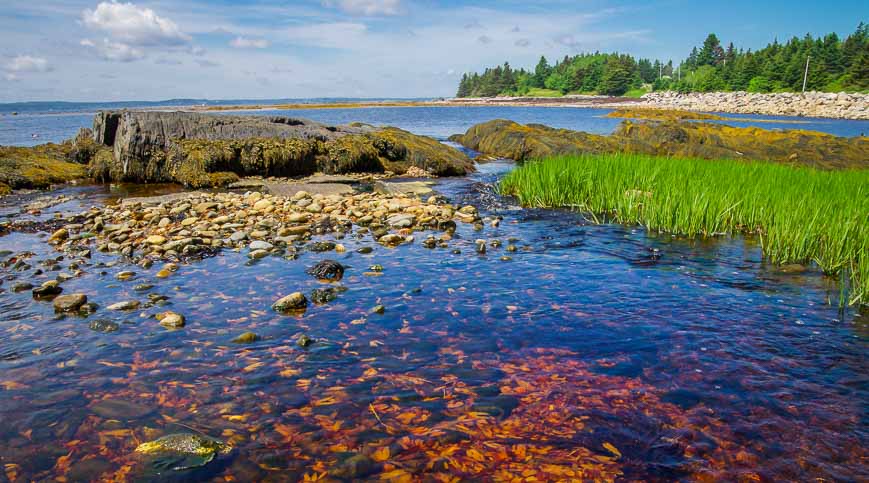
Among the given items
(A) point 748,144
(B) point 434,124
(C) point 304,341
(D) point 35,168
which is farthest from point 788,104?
(C) point 304,341

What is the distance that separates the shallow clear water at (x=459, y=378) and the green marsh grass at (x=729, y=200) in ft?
2.65

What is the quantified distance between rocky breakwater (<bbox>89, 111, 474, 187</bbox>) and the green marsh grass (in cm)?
682

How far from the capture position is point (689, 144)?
26688 millimetres

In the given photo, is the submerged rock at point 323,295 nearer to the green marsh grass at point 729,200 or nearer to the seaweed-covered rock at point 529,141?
the green marsh grass at point 729,200

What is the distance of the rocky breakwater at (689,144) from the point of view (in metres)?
24.7

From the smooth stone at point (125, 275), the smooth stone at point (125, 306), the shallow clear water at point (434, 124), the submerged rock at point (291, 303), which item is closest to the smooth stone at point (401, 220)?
the submerged rock at point (291, 303)

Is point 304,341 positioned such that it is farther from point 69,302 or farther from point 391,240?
point 391,240

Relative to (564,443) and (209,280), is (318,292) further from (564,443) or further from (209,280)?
(564,443)

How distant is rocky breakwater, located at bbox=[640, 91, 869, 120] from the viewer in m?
71.1

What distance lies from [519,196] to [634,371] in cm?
1089

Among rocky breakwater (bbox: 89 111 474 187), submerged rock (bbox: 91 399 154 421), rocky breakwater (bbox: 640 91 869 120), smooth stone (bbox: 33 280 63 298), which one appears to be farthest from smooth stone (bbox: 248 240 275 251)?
rocky breakwater (bbox: 640 91 869 120)

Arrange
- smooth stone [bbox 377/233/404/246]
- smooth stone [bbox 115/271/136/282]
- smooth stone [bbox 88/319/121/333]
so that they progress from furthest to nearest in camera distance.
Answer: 1. smooth stone [bbox 377/233/404/246]
2. smooth stone [bbox 115/271/136/282]
3. smooth stone [bbox 88/319/121/333]

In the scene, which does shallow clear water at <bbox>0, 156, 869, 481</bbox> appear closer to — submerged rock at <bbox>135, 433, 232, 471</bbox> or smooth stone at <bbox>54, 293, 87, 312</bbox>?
submerged rock at <bbox>135, 433, 232, 471</bbox>

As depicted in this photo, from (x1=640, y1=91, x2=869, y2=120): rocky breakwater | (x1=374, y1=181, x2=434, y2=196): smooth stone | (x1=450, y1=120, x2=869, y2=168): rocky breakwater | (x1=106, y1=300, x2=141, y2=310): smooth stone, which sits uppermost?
(x1=640, y1=91, x2=869, y2=120): rocky breakwater
